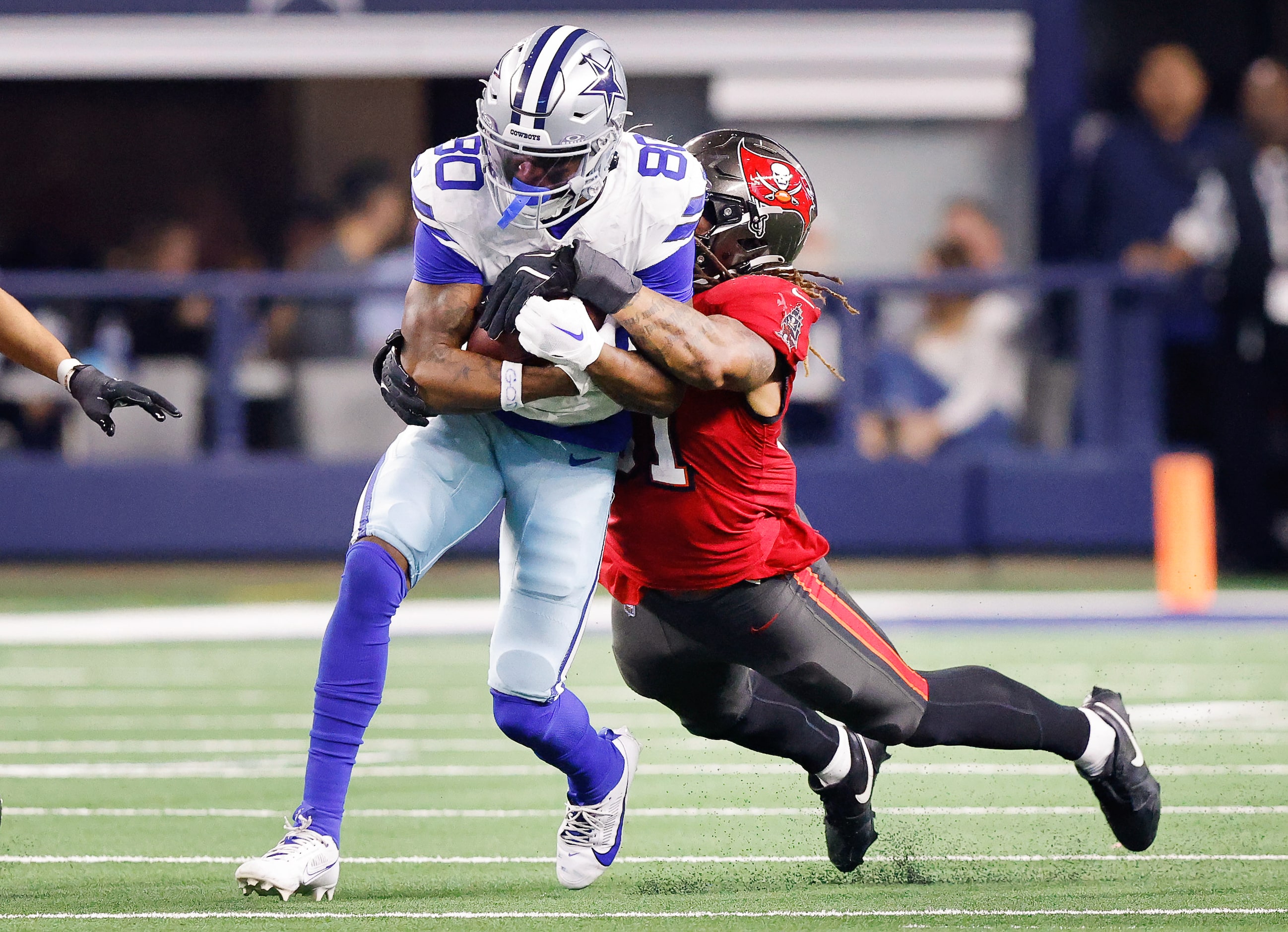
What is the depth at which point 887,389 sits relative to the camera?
10914 mm

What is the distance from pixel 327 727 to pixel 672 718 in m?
3.14

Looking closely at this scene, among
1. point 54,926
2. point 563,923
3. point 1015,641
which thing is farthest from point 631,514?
point 1015,641

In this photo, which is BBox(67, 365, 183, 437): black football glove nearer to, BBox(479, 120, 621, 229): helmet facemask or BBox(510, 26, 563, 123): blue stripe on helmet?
BBox(479, 120, 621, 229): helmet facemask

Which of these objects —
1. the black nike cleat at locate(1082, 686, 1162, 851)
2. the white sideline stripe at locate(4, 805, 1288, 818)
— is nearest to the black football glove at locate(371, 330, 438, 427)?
the white sideline stripe at locate(4, 805, 1288, 818)

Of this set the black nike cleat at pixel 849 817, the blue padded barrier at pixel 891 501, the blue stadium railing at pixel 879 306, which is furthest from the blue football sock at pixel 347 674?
the blue padded barrier at pixel 891 501

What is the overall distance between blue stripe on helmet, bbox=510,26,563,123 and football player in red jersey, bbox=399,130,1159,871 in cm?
30

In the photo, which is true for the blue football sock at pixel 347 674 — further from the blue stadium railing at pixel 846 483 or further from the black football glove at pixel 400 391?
the blue stadium railing at pixel 846 483

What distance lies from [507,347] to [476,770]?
219 centimetres

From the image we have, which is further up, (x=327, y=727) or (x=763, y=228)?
(x=763, y=228)

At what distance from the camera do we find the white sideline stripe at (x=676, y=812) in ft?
17.1

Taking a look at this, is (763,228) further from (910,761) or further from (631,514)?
(910,761)

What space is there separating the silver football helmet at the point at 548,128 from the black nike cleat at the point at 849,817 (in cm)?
138

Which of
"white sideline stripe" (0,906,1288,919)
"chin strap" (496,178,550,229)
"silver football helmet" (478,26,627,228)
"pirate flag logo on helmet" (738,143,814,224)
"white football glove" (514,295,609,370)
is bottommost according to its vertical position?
"white sideline stripe" (0,906,1288,919)

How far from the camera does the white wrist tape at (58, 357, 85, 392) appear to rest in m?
4.28
